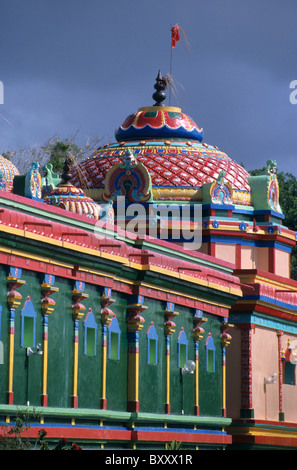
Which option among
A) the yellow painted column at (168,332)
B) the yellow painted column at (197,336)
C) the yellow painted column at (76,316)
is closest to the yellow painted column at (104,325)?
the yellow painted column at (76,316)

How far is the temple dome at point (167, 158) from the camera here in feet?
124

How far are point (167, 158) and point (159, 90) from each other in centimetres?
343

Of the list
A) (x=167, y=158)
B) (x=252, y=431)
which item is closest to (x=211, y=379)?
(x=252, y=431)

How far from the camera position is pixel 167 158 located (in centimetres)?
3825

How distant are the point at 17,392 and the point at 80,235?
3.42m

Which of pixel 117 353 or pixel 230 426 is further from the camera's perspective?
pixel 230 426

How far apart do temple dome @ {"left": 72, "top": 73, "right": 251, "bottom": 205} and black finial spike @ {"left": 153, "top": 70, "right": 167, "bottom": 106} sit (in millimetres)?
30

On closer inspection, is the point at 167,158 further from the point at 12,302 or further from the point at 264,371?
the point at 12,302

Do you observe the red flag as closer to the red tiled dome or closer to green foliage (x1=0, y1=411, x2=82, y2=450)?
the red tiled dome

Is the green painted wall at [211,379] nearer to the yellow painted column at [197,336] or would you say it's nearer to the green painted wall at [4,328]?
the yellow painted column at [197,336]

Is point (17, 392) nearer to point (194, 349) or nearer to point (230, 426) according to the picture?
point (194, 349)

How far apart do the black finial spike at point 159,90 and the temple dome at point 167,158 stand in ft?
0.10
